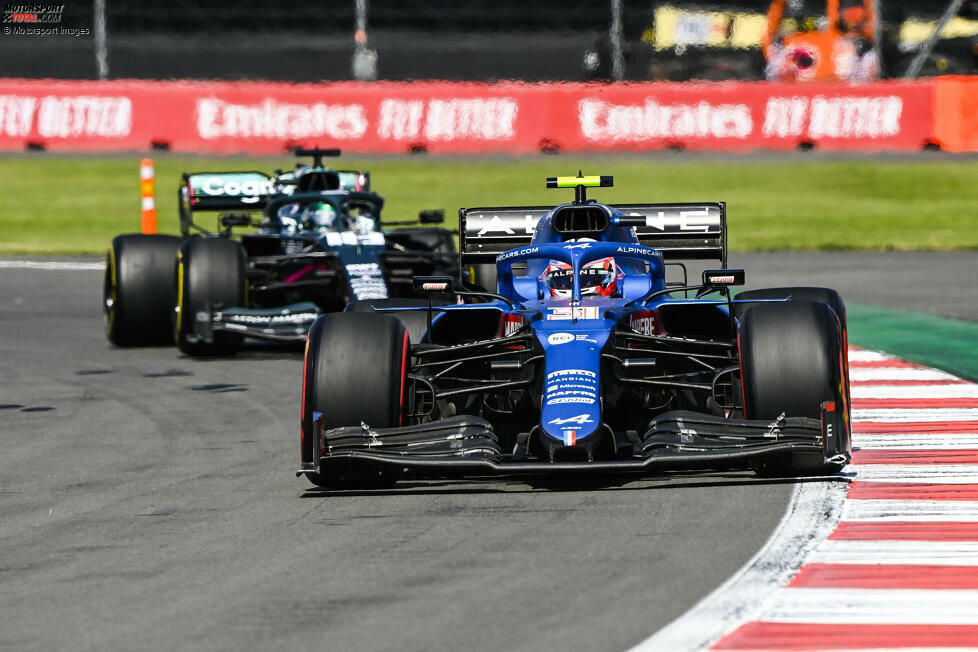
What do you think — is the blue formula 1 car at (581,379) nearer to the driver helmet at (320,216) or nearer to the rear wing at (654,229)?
the rear wing at (654,229)

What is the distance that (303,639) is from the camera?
6.13 metres

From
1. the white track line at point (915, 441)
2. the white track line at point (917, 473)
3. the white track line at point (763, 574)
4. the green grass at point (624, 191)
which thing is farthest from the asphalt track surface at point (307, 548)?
the green grass at point (624, 191)

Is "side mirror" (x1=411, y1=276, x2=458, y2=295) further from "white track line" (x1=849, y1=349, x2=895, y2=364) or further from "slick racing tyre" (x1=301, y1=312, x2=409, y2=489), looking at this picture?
"white track line" (x1=849, y1=349, x2=895, y2=364)

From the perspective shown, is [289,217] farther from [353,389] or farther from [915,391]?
[353,389]

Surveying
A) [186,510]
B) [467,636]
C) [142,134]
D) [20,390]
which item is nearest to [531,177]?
[142,134]

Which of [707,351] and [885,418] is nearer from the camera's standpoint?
[707,351]

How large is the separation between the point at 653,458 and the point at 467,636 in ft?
8.52

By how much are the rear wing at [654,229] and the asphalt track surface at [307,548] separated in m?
1.80

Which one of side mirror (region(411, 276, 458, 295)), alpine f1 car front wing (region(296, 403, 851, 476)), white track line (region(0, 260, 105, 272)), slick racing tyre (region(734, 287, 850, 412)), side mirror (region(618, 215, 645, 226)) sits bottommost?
alpine f1 car front wing (region(296, 403, 851, 476))

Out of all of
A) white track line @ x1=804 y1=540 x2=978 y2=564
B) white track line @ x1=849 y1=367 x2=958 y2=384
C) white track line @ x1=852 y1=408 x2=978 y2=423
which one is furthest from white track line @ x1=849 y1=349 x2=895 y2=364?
white track line @ x1=804 y1=540 x2=978 y2=564

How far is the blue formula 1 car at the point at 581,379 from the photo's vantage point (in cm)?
876

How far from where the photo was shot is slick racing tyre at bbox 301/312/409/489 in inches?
356

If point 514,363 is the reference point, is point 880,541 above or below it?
below

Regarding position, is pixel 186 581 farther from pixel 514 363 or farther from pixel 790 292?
pixel 790 292
